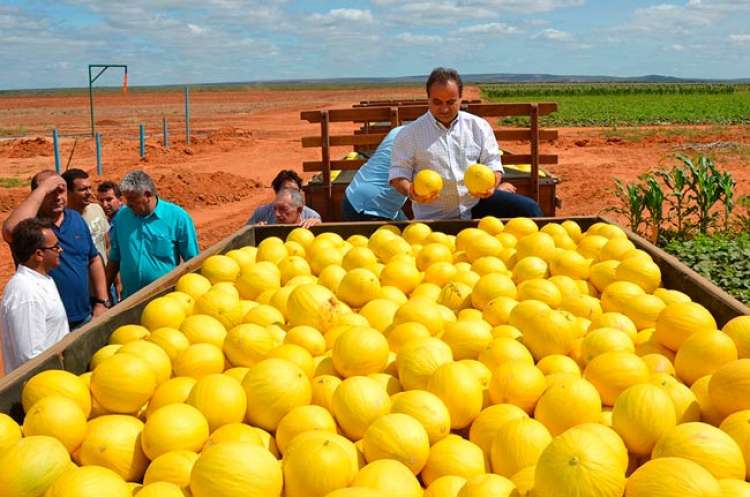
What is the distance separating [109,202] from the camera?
7.35 m

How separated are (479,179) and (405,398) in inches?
113

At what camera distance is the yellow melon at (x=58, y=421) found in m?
2.32

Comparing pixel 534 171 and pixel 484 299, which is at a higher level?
pixel 534 171

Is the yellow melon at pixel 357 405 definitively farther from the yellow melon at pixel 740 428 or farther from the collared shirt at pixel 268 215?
the collared shirt at pixel 268 215

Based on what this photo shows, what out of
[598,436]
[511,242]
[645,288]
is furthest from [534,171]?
[598,436]

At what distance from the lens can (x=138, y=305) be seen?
3596 millimetres

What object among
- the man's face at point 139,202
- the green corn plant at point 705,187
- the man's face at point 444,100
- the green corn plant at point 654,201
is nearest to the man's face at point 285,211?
the man's face at point 139,202

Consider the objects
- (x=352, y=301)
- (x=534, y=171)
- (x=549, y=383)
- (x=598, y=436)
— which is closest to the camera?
(x=598, y=436)

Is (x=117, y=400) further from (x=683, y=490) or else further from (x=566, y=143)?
(x=566, y=143)

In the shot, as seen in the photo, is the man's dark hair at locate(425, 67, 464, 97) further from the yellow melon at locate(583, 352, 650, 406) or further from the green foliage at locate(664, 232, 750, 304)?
the green foliage at locate(664, 232, 750, 304)

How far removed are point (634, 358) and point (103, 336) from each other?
2.34m

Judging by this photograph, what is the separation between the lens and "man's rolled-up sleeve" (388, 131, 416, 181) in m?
5.34

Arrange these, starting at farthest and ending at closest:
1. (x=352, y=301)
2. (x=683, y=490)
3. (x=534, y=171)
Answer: (x=534, y=171) < (x=352, y=301) < (x=683, y=490)

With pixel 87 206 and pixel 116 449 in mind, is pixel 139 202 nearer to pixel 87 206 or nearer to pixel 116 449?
pixel 87 206
